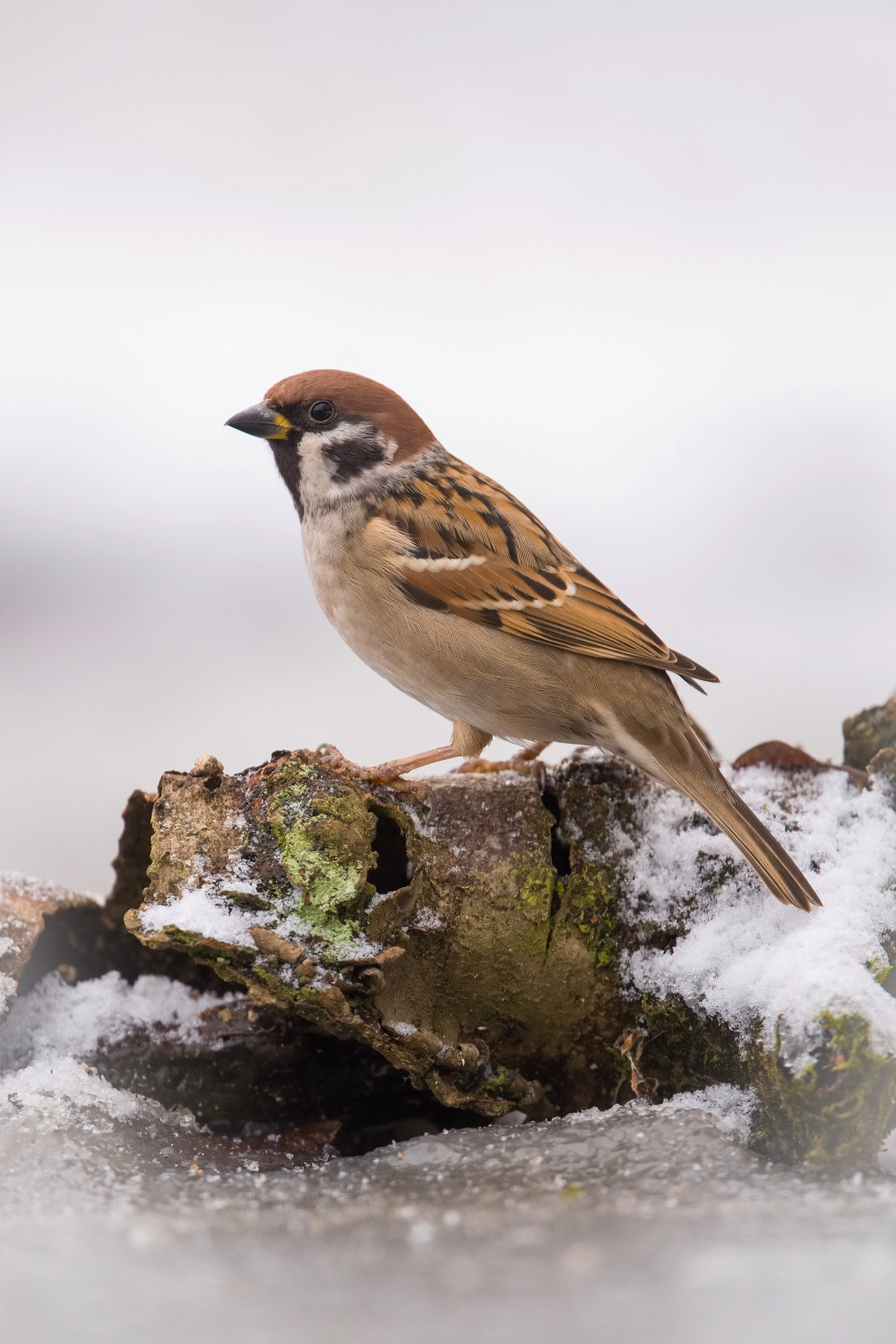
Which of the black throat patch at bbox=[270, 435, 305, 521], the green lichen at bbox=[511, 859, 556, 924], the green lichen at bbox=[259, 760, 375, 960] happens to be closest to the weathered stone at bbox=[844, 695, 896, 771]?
the green lichen at bbox=[511, 859, 556, 924]

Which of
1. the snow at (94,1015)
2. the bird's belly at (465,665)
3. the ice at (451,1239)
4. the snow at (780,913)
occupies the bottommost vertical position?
the ice at (451,1239)

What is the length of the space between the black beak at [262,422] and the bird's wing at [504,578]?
1.03 ft

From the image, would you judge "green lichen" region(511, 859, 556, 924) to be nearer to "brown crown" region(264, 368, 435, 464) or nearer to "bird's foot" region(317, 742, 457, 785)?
"bird's foot" region(317, 742, 457, 785)

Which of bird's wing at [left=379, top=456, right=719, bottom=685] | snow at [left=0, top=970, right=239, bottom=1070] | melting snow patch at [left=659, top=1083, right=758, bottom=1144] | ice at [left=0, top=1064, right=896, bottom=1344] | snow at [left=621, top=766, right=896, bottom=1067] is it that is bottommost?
ice at [left=0, top=1064, right=896, bottom=1344]

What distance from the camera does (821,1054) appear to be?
5.34ft

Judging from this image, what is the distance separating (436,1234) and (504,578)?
166cm

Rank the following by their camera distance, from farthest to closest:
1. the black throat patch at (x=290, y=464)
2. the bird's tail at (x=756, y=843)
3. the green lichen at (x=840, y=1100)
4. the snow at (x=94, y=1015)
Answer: the black throat patch at (x=290, y=464) < the snow at (x=94, y=1015) < the bird's tail at (x=756, y=843) < the green lichen at (x=840, y=1100)

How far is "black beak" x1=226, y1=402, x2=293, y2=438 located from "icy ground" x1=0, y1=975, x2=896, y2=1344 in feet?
5.05

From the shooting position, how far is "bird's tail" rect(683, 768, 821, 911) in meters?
1.94

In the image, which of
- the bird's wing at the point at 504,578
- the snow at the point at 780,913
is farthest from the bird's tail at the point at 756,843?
the bird's wing at the point at 504,578

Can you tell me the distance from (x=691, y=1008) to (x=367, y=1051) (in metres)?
0.57

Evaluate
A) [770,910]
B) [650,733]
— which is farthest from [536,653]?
[770,910]

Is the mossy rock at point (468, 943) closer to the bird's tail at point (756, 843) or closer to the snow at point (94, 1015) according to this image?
the bird's tail at point (756, 843)

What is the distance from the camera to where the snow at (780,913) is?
1.69m
